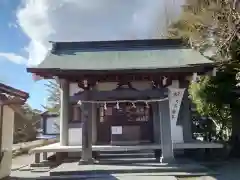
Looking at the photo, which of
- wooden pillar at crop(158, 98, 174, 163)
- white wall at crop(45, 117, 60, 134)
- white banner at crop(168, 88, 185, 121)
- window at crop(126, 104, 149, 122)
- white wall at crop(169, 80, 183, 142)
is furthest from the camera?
white wall at crop(45, 117, 60, 134)

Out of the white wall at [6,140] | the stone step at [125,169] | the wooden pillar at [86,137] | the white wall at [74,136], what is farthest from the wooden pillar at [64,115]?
the white wall at [6,140]

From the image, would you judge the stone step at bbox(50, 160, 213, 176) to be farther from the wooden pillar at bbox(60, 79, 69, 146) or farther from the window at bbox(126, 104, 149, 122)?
the window at bbox(126, 104, 149, 122)

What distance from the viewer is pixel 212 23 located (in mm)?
12562

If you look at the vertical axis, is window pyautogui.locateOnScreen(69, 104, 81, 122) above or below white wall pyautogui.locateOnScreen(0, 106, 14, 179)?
above

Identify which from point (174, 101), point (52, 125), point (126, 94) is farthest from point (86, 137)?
point (52, 125)

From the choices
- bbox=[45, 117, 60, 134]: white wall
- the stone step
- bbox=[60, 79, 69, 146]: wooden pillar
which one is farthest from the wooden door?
bbox=[45, 117, 60, 134]: white wall

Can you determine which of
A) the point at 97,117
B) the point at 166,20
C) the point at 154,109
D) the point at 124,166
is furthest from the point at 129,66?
the point at 166,20

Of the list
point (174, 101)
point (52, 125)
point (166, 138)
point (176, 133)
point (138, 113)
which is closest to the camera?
point (166, 138)

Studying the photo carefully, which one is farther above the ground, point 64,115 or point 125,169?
point 64,115

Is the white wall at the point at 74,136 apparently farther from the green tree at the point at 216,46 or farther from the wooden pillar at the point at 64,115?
the green tree at the point at 216,46

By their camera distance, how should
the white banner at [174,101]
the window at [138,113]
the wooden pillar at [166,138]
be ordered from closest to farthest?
1. the wooden pillar at [166,138]
2. the white banner at [174,101]
3. the window at [138,113]

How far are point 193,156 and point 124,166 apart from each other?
4102mm

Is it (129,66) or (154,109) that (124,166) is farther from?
(129,66)

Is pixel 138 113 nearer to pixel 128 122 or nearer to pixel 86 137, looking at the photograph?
pixel 128 122
